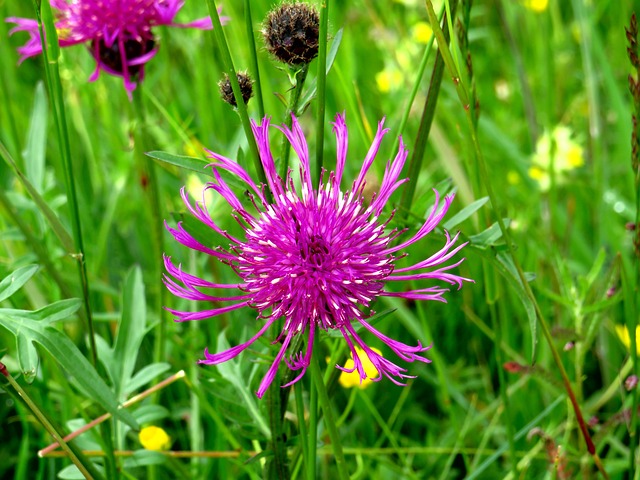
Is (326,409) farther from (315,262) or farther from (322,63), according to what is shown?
(322,63)

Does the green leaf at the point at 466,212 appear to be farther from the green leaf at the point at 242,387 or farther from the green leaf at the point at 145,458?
the green leaf at the point at 145,458

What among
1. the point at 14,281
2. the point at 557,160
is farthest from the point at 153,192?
the point at 557,160

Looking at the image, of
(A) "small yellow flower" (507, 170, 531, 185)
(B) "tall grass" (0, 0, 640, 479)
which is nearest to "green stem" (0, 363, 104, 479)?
(B) "tall grass" (0, 0, 640, 479)

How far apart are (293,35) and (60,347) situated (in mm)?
459

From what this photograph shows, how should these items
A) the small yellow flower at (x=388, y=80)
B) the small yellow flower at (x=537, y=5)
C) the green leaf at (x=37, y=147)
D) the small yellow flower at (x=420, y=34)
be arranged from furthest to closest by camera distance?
the small yellow flower at (x=420, y=34), the small yellow flower at (x=537, y=5), the small yellow flower at (x=388, y=80), the green leaf at (x=37, y=147)

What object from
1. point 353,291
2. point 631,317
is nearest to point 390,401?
point 631,317

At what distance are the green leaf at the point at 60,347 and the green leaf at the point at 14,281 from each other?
23mm

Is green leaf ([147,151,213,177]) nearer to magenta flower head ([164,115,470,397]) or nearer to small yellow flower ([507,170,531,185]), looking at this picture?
magenta flower head ([164,115,470,397])

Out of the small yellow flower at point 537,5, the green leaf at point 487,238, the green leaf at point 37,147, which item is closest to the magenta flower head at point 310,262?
the green leaf at point 487,238

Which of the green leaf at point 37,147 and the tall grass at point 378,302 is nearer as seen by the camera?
the tall grass at point 378,302

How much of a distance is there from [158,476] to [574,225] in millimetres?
1211

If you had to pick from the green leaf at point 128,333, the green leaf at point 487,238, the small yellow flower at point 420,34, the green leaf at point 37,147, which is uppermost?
the small yellow flower at point 420,34

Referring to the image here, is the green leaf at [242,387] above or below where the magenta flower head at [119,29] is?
below

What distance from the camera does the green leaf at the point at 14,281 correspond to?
935 millimetres
